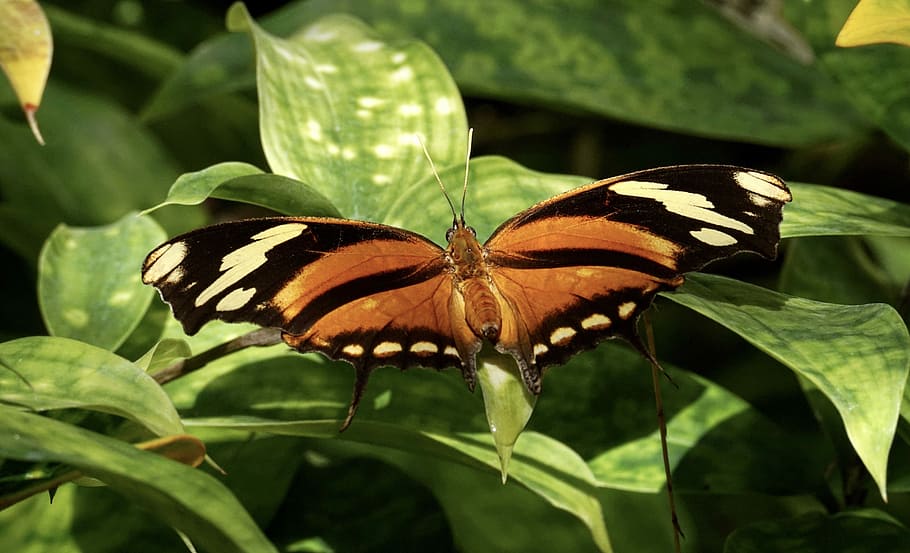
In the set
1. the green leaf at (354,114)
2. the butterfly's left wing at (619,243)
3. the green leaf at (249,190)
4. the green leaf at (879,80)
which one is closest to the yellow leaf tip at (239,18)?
the green leaf at (354,114)

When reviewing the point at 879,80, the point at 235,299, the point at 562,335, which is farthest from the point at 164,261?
the point at 879,80

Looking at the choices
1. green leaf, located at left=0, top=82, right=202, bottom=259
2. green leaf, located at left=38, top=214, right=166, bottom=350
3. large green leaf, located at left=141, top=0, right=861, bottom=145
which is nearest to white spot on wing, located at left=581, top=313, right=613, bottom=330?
green leaf, located at left=38, top=214, right=166, bottom=350

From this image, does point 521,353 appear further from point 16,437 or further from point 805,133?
point 805,133

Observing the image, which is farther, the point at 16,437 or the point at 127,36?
the point at 127,36

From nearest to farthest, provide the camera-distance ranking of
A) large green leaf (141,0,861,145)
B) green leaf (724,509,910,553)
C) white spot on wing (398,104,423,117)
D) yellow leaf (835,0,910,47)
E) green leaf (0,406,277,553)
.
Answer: green leaf (0,406,277,553), yellow leaf (835,0,910,47), green leaf (724,509,910,553), white spot on wing (398,104,423,117), large green leaf (141,0,861,145)

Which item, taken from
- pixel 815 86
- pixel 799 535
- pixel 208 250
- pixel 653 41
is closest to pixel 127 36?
pixel 653 41

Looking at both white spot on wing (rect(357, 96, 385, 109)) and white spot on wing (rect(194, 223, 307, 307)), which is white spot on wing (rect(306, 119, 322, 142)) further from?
white spot on wing (rect(194, 223, 307, 307))
